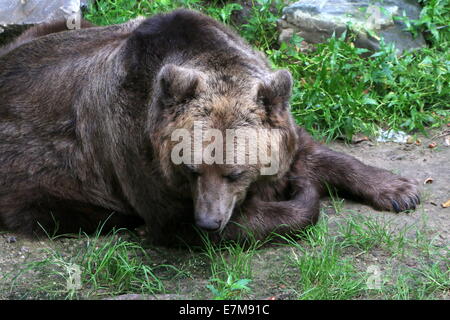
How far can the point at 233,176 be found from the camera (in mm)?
5051

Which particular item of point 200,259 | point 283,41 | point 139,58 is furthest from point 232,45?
point 283,41

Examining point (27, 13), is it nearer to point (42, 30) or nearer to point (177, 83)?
point (42, 30)

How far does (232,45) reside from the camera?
5.57 metres

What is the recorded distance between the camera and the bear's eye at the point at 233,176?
504cm

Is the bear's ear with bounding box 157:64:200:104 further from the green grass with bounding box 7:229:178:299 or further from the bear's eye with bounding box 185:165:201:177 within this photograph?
the green grass with bounding box 7:229:178:299

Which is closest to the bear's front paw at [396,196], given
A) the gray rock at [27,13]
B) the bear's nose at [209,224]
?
the bear's nose at [209,224]

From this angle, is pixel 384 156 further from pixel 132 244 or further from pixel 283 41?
pixel 132 244

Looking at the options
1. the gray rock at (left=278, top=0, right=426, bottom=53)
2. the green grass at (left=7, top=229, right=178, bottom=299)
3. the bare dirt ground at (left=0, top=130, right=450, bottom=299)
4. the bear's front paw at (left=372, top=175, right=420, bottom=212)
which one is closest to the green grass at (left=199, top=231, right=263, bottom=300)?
the bare dirt ground at (left=0, top=130, right=450, bottom=299)

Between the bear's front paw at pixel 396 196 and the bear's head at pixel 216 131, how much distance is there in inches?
52.2

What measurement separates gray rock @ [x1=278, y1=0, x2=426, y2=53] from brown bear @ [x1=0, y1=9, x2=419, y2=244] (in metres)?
2.08

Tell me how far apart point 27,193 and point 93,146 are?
739 millimetres

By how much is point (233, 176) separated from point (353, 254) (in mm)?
1132

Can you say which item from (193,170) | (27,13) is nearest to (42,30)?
(27,13)

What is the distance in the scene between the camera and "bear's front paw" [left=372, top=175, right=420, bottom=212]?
240 inches
